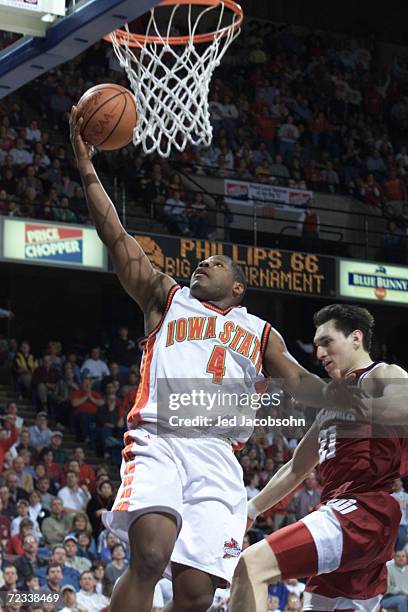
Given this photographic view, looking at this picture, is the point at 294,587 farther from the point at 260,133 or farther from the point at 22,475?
the point at 260,133

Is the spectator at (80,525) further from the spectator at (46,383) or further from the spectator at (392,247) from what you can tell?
the spectator at (392,247)

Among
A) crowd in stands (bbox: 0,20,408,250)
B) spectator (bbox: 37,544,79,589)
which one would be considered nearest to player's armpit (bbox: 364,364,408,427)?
spectator (bbox: 37,544,79,589)

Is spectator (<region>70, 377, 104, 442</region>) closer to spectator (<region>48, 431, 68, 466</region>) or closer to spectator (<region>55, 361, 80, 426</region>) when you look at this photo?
spectator (<region>55, 361, 80, 426</region>)

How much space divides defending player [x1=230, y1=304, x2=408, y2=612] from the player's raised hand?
1220 mm

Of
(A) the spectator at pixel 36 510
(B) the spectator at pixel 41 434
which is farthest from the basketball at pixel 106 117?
(B) the spectator at pixel 41 434

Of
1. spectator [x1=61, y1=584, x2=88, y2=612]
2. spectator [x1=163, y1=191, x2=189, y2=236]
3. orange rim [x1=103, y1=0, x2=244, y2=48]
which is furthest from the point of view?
spectator [x1=163, y1=191, x2=189, y2=236]

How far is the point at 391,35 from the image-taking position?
21.5 metres

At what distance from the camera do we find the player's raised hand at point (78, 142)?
15.9 ft

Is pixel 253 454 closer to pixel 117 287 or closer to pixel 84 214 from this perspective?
pixel 84 214

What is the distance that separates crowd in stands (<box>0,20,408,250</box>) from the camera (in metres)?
14.4

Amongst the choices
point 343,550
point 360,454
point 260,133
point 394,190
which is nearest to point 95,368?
point 260,133

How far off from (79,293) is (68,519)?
6812mm

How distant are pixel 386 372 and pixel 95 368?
9.59 metres

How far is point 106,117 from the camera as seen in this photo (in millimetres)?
4953
